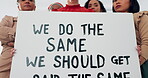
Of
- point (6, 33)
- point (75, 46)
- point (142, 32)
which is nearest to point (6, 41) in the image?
point (6, 33)

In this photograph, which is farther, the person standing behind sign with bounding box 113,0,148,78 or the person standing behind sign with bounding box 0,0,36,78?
the person standing behind sign with bounding box 0,0,36,78

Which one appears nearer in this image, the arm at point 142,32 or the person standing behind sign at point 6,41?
the arm at point 142,32

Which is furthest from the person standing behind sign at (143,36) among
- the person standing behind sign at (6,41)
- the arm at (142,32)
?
the person standing behind sign at (6,41)

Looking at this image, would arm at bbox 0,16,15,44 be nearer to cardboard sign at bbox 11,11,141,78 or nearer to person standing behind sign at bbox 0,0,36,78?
A: person standing behind sign at bbox 0,0,36,78

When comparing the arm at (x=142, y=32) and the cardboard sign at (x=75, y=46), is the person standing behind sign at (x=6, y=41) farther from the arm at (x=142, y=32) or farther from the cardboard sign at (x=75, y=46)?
the arm at (x=142, y=32)

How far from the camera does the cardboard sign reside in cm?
92

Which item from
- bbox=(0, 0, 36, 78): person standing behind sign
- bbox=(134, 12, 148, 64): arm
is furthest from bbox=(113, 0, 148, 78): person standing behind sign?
bbox=(0, 0, 36, 78): person standing behind sign

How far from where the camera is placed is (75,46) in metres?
0.96

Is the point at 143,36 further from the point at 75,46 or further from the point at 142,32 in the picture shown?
the point at 75,46

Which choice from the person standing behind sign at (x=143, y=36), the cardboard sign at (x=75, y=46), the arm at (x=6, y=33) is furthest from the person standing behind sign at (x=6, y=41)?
the person standing behind sign at (x=143, y=36)

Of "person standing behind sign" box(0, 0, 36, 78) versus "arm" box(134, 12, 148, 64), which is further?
"person standing behind sign" box(0, 0, 36, 78)

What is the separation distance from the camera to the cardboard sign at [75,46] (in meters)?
0.92

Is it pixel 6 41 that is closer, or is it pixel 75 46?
pixel 75 46

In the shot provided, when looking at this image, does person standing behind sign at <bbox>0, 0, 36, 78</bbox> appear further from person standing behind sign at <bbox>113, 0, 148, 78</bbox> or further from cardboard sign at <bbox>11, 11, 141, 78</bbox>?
person standing behind sign at <bbox>113, 0, 148, 78</bbox>
